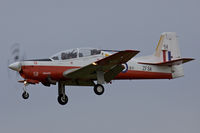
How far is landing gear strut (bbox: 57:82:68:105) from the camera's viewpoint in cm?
2667

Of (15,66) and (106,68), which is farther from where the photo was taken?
(106,68)

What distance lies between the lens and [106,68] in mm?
25281

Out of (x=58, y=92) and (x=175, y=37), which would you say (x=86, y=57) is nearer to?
(x=58, y=92)

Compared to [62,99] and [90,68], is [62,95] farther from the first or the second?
[90,68]

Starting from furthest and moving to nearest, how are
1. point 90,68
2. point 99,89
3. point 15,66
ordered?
point 99,89 → point 90,68 → point 15,66

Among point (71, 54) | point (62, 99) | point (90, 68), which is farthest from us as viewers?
point (62, 99)

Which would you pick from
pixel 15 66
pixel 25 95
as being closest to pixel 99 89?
pixel 25 95

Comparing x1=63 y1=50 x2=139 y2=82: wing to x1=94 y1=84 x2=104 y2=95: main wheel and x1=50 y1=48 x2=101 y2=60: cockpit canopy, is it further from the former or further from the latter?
x1=50 y1=48 x2=101 y2=60: cockpit canopy

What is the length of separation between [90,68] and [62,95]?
265 centimetres

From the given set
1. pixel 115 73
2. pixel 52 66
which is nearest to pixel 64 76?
pixel 52 66

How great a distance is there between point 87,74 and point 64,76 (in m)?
1.13

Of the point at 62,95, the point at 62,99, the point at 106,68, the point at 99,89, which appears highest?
the point at 106,68

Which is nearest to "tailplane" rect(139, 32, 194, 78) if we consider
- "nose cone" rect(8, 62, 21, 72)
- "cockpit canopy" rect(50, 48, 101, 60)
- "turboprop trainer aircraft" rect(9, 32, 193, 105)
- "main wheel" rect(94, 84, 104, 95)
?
"turboprop trainer aircraft" rect(9, 32, 193, 105)

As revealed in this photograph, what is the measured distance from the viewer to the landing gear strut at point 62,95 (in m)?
26.7
